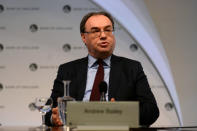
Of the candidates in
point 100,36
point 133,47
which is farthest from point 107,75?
point 133,47

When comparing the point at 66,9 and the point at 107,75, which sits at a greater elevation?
the point at 66,9

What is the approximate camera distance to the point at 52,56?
6012 mm

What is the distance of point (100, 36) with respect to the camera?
2.79m

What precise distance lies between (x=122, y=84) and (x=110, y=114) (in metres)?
1.10

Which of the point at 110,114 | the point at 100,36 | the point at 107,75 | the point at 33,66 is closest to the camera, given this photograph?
the point at 110,114

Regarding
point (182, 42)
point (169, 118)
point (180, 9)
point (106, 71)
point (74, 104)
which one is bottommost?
point (169, 118)

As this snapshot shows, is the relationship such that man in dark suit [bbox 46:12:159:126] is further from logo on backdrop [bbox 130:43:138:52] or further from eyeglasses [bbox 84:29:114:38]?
logo on backdrop [bbox 130:43:138:52]

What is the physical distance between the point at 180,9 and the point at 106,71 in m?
2.79

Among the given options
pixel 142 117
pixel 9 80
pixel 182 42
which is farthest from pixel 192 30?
pixel 142 117

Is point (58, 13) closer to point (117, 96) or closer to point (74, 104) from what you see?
point (117, 96)

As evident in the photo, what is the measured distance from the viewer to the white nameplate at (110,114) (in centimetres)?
178

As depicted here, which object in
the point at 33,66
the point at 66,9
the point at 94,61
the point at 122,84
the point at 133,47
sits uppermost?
the point at 66,9

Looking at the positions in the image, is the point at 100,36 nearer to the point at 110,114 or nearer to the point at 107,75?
the point at 107,75

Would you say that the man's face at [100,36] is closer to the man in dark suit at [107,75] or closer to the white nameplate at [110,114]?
the man in dark suit at [107,75]
